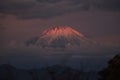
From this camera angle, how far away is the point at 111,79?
68.2 m

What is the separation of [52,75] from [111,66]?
80.4 feet

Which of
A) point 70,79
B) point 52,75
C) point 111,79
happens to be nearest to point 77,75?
point 70,79

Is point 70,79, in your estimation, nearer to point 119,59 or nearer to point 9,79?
point 9,79

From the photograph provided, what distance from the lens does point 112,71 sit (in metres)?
69.4

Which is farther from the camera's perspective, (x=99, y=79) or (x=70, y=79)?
(x=70, y=79)

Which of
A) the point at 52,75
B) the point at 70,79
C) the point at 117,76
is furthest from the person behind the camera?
the point at 70,79

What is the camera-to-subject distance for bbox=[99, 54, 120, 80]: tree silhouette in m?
68.2

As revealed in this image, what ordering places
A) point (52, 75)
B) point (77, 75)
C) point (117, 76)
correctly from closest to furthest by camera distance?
1. point (117, 76)
2. point (52, 75)
3. point (77, 75)

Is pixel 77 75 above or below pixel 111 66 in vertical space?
below

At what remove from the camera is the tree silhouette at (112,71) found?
6825 centimetres

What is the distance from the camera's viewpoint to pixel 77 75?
115m

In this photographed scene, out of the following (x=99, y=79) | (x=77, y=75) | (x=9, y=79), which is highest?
(x=99, y=79)

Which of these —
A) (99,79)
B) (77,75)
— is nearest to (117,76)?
(99,79)

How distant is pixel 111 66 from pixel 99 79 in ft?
16.1
